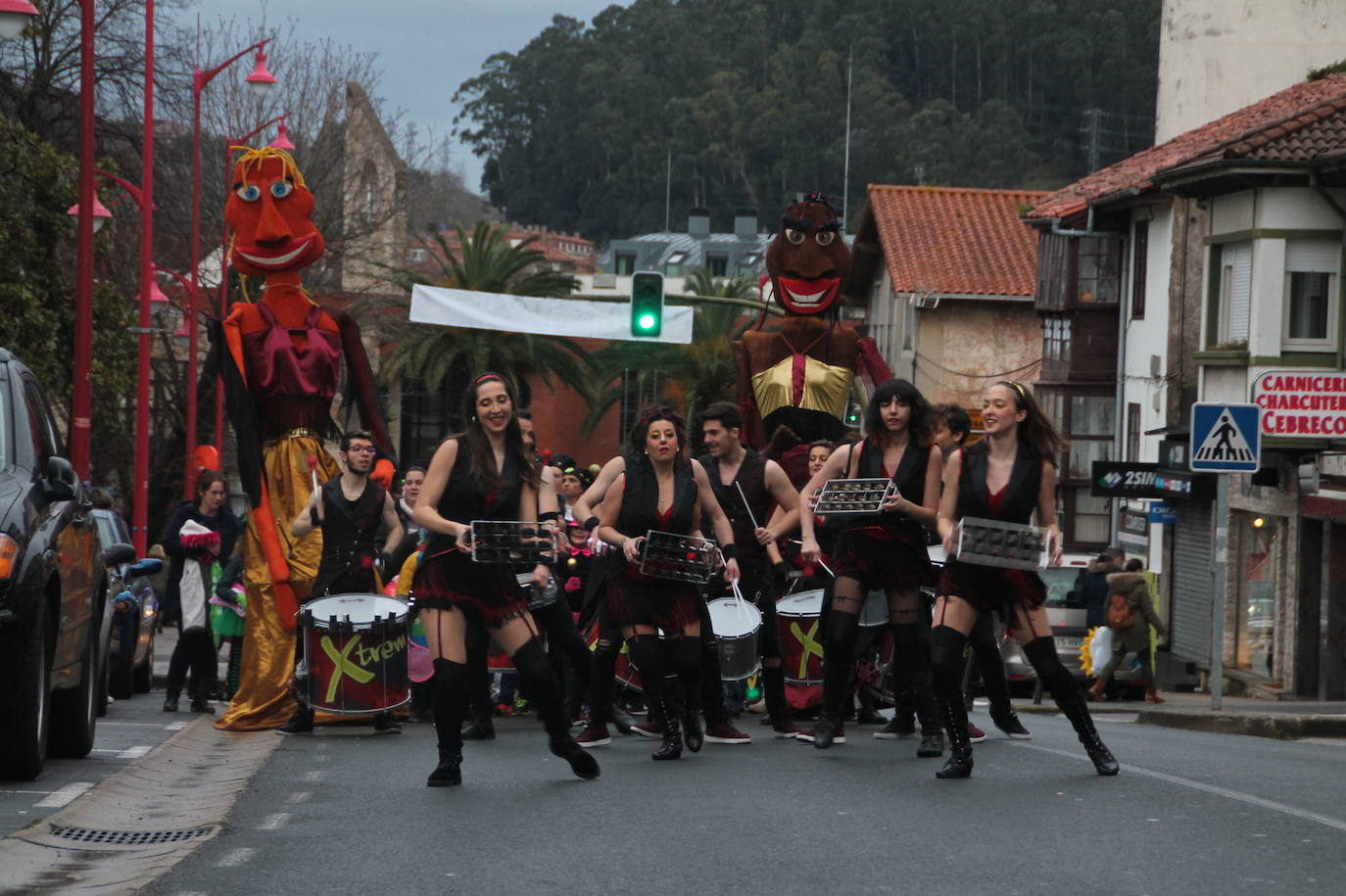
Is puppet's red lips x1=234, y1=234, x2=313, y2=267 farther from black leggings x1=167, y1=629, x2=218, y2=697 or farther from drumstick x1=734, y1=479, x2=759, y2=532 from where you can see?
black leggings x1=167, y1=629, x2=218, y2=697

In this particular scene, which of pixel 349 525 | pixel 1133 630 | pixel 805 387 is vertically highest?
pixel 805 387

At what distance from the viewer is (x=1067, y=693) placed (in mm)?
9797

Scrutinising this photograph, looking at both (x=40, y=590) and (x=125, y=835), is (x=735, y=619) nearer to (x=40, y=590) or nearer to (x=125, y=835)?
(x=40, y=590)

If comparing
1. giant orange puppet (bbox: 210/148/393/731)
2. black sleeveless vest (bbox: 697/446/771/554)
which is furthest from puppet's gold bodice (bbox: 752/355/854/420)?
giant orange puppet (bbox: 210/148/393/731)

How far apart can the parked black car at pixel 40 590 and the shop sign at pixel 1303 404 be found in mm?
18768

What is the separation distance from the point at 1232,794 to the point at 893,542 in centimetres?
211

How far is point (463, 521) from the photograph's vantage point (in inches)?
376

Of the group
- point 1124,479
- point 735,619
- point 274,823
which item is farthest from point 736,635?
point 1124,479

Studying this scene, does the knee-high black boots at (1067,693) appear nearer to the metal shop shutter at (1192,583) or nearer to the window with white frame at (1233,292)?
the window with white frame at (1233,292)

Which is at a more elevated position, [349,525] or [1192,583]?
[349,525]

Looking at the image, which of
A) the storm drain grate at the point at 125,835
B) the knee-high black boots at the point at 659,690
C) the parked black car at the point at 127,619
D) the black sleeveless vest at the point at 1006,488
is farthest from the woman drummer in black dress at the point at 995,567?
the parked black car at the point at 127,619

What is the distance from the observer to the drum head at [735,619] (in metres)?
11.8

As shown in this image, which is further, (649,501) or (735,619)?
(735,619)

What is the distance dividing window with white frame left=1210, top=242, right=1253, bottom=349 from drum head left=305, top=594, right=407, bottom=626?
1999cm
